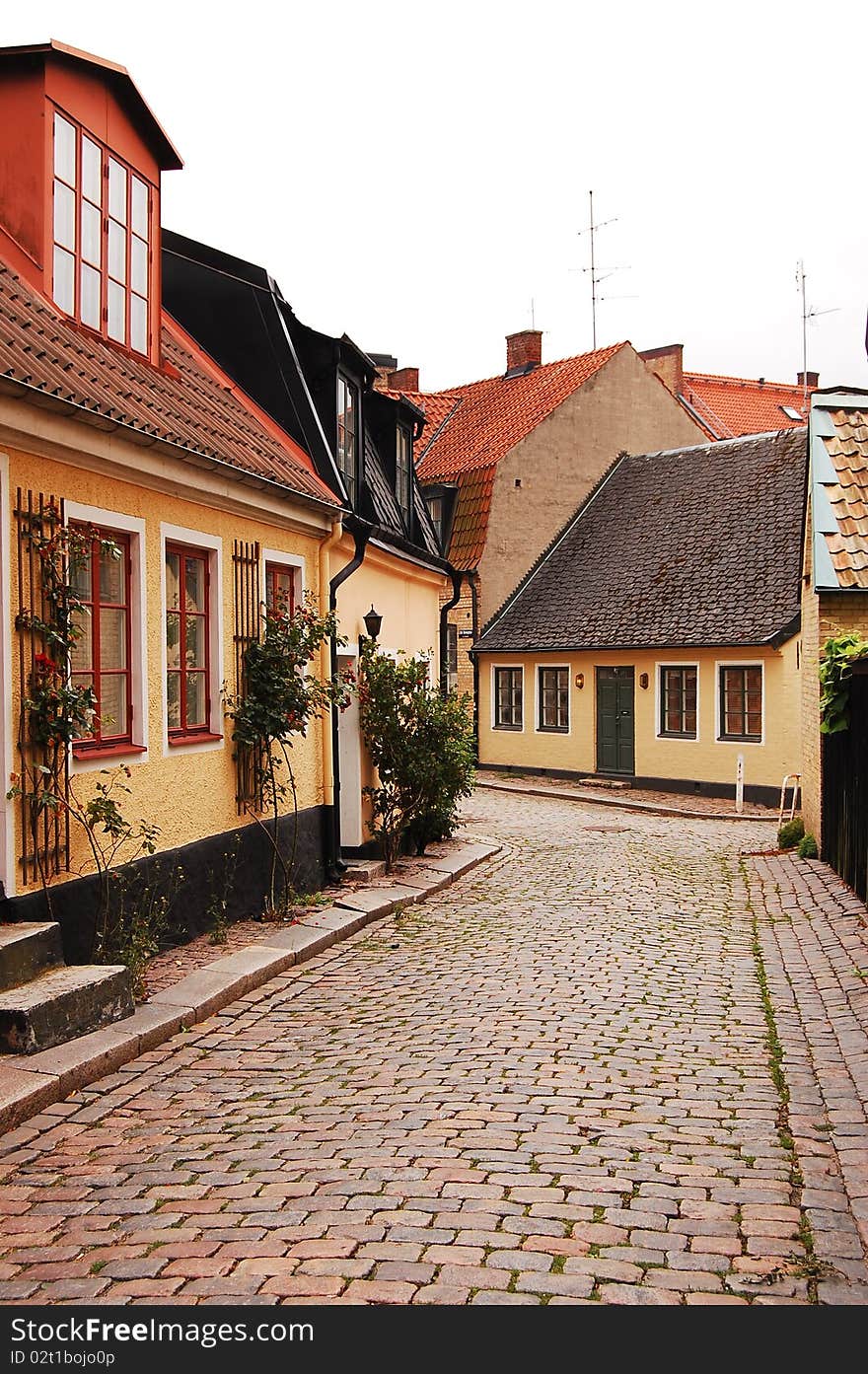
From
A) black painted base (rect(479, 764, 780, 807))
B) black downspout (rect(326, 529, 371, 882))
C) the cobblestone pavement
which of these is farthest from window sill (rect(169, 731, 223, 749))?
black painted base (rect(479, 764, 780, 807))

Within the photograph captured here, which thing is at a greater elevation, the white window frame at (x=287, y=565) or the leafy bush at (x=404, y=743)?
the white window frame at (x=287, y=565)

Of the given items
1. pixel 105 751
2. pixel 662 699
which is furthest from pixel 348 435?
pixel 662 699

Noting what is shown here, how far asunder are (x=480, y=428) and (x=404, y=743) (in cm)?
1866

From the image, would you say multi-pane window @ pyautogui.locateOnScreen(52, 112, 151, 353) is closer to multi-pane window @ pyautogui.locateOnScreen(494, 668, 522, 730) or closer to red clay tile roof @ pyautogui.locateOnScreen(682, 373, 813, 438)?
multi-pane window @ pyautogui.locateOnScreen(494, 668, 522, 730)

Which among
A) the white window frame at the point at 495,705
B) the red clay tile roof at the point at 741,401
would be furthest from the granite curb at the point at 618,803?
the red clay tile roof at the point at 741,401

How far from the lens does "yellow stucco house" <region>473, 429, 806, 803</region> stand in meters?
23.1

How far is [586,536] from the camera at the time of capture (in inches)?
1145

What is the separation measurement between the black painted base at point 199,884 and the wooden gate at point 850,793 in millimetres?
4813

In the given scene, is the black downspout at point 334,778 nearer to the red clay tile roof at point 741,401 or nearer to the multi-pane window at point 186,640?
the multi-pane window at point 186,640

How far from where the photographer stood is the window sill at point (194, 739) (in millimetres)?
9131

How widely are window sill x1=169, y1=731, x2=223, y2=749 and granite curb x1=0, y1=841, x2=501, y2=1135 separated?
1.50 meters
